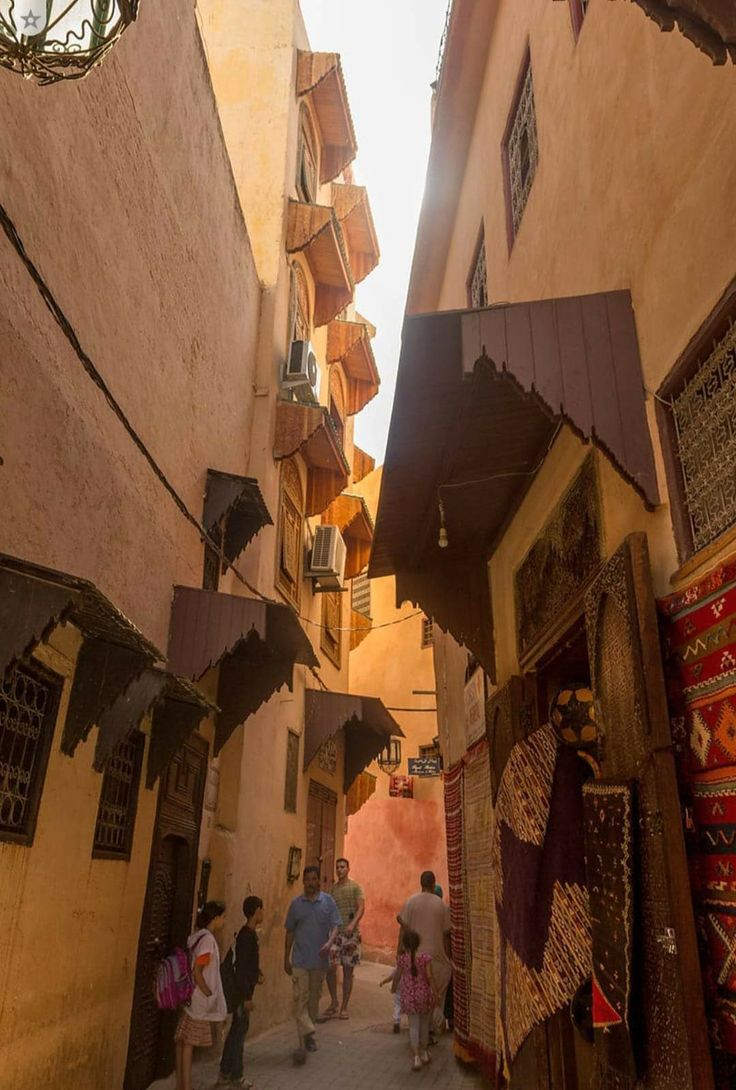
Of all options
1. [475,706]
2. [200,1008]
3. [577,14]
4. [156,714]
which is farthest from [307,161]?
[200,1008]

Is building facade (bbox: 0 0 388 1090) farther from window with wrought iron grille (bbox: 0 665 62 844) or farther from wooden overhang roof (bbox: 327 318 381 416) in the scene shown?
wooden overhang roof (bbox: 327 318 381 416)

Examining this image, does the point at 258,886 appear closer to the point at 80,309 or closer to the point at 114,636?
the point at 114,636

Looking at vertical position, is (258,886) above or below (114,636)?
below

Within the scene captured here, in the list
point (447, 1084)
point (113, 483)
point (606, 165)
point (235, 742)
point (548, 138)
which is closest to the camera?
point (606, 165)

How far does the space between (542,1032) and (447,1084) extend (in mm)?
2900

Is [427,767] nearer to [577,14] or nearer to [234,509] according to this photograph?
[234,509]

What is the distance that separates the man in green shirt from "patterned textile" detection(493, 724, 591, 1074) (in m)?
5.34

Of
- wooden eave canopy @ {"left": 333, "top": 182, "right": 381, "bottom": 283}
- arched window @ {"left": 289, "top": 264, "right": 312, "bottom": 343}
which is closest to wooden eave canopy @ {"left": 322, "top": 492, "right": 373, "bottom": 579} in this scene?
arched window @ {"left": 289, "top": 264, "right": 312, "bottom": 343}

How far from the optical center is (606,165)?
406cm

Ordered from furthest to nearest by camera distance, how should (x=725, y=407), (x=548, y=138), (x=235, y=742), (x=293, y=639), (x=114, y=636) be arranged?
(x=235, y=742)
(x=293, y=639)
(x=548, y=138)
(x=114, y=636)
(x=725, y=407)

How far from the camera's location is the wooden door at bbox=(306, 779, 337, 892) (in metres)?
12.4

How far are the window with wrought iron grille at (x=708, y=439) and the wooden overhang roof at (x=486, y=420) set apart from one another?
0.17m

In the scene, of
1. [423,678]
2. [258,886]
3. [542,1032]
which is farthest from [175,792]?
[423,678]

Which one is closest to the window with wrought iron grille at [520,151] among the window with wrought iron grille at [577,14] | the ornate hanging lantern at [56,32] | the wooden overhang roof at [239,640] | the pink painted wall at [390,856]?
the window with wrought iron grille at [577,14]
